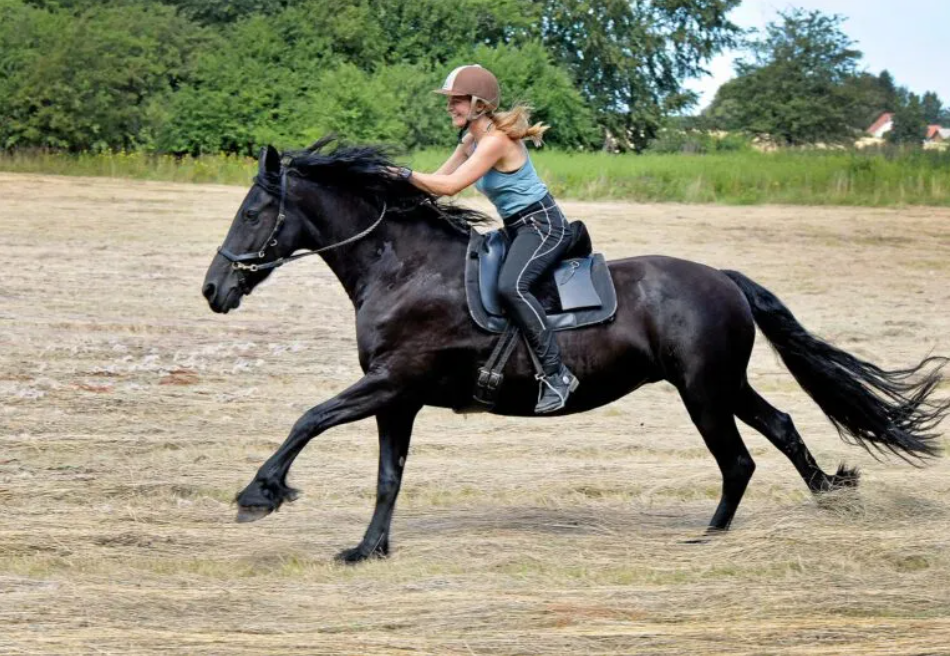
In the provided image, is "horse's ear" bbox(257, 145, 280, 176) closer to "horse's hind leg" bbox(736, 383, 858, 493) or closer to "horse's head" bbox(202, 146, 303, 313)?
"horse's head" bbox(202, 146, 303, 313)

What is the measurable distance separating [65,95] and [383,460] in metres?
33.7

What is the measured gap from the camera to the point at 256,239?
750 centimetres

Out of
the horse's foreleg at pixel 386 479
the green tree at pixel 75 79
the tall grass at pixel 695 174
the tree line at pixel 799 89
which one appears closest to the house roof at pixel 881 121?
the tree line at pixel 799 89

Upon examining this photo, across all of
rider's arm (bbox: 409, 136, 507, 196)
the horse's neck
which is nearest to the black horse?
the horse's neck

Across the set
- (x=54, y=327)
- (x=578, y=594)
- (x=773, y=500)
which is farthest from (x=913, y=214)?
(x=578, y=594)

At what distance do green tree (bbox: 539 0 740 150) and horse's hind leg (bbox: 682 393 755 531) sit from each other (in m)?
50.4

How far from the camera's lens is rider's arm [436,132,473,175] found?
7.60m

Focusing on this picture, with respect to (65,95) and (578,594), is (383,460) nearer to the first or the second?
(578,594)

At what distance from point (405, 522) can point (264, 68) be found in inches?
1462

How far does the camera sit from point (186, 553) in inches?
287

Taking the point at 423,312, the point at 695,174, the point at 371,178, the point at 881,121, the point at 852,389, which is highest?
the point at 371,178

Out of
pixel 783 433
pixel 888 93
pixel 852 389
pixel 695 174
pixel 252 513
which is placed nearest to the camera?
pixel 252 513

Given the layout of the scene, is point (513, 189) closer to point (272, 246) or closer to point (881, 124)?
point (272, 246)

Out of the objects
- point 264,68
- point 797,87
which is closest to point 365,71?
point 264,68
